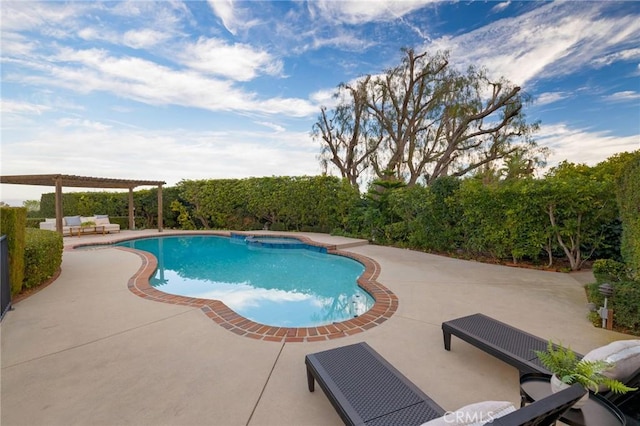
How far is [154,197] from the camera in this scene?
698 inches

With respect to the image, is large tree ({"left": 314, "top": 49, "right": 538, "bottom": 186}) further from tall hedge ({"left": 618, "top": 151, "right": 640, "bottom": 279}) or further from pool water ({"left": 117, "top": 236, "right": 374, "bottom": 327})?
tall hedge ({"left": 618, "top": 151, "right": 640, "bottom": 279})

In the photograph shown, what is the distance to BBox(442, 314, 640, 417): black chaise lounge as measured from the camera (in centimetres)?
184

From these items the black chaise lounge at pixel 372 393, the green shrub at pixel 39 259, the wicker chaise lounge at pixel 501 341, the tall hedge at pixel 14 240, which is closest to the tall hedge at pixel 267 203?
the green shrub at pixel 39 259

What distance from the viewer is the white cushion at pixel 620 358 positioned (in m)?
1.77

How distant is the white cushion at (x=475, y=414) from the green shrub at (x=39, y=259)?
7.11m

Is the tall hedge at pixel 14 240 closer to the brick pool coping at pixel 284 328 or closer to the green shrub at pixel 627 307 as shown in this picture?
the brick pool coping at pixel 284 328

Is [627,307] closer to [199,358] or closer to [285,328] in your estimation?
[285,328]

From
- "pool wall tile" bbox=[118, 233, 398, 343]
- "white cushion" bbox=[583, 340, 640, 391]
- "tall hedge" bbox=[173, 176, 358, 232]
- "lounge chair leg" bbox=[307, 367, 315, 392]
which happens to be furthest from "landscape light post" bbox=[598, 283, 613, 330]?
"tall hedge" bbox=[173, 176, 358, 232]

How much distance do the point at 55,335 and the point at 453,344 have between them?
497 cm

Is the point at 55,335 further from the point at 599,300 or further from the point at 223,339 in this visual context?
the point at 599,300

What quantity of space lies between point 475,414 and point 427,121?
61.2 feet

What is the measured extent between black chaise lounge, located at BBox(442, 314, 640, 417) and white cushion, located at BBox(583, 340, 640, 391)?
49 mm

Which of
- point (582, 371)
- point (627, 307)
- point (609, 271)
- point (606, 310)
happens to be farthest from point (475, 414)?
point (609, 271)

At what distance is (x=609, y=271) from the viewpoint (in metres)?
4.80
